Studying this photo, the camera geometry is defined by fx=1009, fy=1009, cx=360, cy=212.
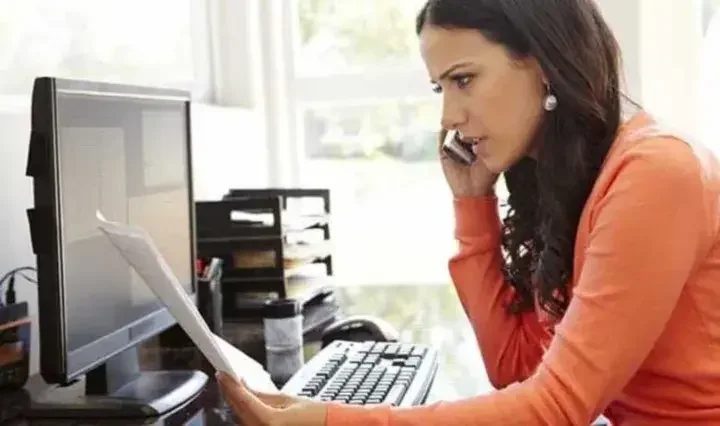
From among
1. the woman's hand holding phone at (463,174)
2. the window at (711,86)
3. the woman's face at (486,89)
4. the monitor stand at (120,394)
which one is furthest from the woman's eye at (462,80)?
the window at (711,86)

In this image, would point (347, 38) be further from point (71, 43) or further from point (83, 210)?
point (83, 210)

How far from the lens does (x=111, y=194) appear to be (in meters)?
1.38

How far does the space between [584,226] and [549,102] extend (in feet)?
0.51

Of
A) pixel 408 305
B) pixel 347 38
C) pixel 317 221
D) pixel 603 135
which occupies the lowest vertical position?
pixel 408 305

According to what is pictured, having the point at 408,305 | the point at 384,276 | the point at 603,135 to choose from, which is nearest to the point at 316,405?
the point at 603,135

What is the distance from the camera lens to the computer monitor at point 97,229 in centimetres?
120

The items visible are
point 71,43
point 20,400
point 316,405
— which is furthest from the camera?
point 71,43

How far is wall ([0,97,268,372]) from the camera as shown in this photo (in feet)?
5.45

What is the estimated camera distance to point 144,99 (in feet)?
4.98

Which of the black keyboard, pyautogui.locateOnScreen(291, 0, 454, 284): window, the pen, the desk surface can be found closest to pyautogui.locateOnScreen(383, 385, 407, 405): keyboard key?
the black keyboard

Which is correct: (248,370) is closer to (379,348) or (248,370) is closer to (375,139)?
(379,348)

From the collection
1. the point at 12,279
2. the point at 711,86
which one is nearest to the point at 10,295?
the point at 12,279

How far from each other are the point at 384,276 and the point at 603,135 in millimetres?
1586

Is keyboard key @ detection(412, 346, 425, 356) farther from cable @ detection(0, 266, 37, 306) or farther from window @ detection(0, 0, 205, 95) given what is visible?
window @ detection(0, 0, 205, 95)
